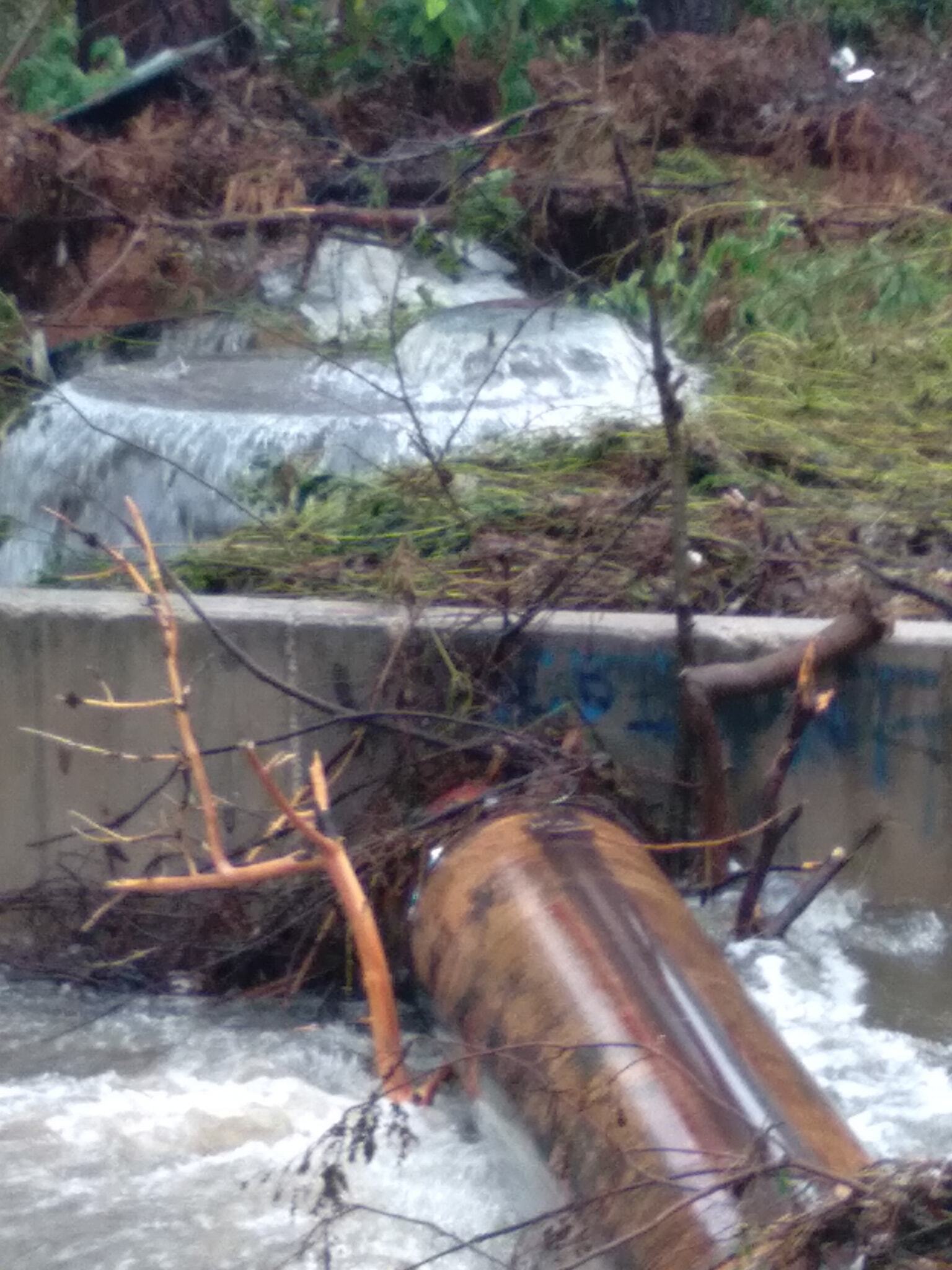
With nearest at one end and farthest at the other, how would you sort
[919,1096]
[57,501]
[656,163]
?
[919,1096], [57,501], [656,163]

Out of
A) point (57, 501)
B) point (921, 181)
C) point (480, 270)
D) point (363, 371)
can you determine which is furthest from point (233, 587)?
point (921, 181)

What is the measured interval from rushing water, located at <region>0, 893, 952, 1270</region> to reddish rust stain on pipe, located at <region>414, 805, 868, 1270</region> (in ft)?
0.65

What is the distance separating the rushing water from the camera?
10.4 ft

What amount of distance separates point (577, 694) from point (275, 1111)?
125 cm

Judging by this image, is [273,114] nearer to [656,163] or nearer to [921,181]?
[656,163]

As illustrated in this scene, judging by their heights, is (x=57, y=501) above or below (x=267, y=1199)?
above

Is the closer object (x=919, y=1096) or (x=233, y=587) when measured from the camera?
(x=919, y=1096)

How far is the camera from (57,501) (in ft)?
20.8

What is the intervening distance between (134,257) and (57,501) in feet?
9.29

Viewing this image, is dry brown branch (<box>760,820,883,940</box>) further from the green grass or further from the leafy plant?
the leafy plant

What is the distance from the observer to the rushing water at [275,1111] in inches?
125

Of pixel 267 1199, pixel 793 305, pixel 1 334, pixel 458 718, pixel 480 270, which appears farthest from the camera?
pixel 480 270

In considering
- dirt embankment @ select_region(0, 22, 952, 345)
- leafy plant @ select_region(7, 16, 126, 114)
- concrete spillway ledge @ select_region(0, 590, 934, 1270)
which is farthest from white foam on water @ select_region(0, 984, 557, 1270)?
leafy plant @ select_region(7, 16, 126, 114)

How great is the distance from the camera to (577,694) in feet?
13.8
